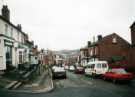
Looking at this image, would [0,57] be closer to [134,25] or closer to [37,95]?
[37,95]

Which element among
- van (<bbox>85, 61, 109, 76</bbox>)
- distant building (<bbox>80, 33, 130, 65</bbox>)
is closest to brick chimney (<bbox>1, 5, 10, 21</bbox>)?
van (<bbox>85, 61, 109, 76</bbox>)

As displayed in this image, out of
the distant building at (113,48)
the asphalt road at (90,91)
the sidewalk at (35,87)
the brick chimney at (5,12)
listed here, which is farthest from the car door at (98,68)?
the distant building at (113,48)

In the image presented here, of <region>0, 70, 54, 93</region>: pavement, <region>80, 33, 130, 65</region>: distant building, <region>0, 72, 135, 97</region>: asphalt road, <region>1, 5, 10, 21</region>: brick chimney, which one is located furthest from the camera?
Result: <region>80, 33, 130, 65</region>: distant building

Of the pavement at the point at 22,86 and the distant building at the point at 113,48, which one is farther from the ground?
the distant building at the point at 113,48

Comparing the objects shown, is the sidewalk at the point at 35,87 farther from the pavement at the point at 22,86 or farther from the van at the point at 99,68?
the van at the point at 99,68

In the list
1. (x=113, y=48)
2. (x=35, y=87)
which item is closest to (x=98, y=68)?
(x=35, y=87)

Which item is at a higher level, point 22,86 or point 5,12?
point 5,12

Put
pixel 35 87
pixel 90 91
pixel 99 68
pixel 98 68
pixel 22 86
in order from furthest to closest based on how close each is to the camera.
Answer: pixel 98 68 < pixel 99 68 < pixel 22 86 < pixel 35 87 < pixel 90 91

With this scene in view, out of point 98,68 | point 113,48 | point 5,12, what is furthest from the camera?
point 113,48

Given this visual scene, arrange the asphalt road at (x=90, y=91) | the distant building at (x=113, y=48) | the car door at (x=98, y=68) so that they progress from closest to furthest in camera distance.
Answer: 1. the asphalt road at (x=90, y=91)
2. the car door at (x=98, y=68)
3. the distant building at (x=113, y=48)

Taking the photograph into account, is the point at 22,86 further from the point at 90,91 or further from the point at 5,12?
the point at 5,12

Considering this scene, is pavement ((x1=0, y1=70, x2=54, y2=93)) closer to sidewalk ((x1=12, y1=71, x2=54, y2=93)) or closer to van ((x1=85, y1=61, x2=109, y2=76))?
sidewalk ((x1=12, y1=71, x2=54, y2=93))

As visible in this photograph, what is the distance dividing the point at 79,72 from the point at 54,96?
34127 mm

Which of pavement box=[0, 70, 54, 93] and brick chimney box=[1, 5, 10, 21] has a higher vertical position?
brick chimney box=[1, 5, 10, 21]
